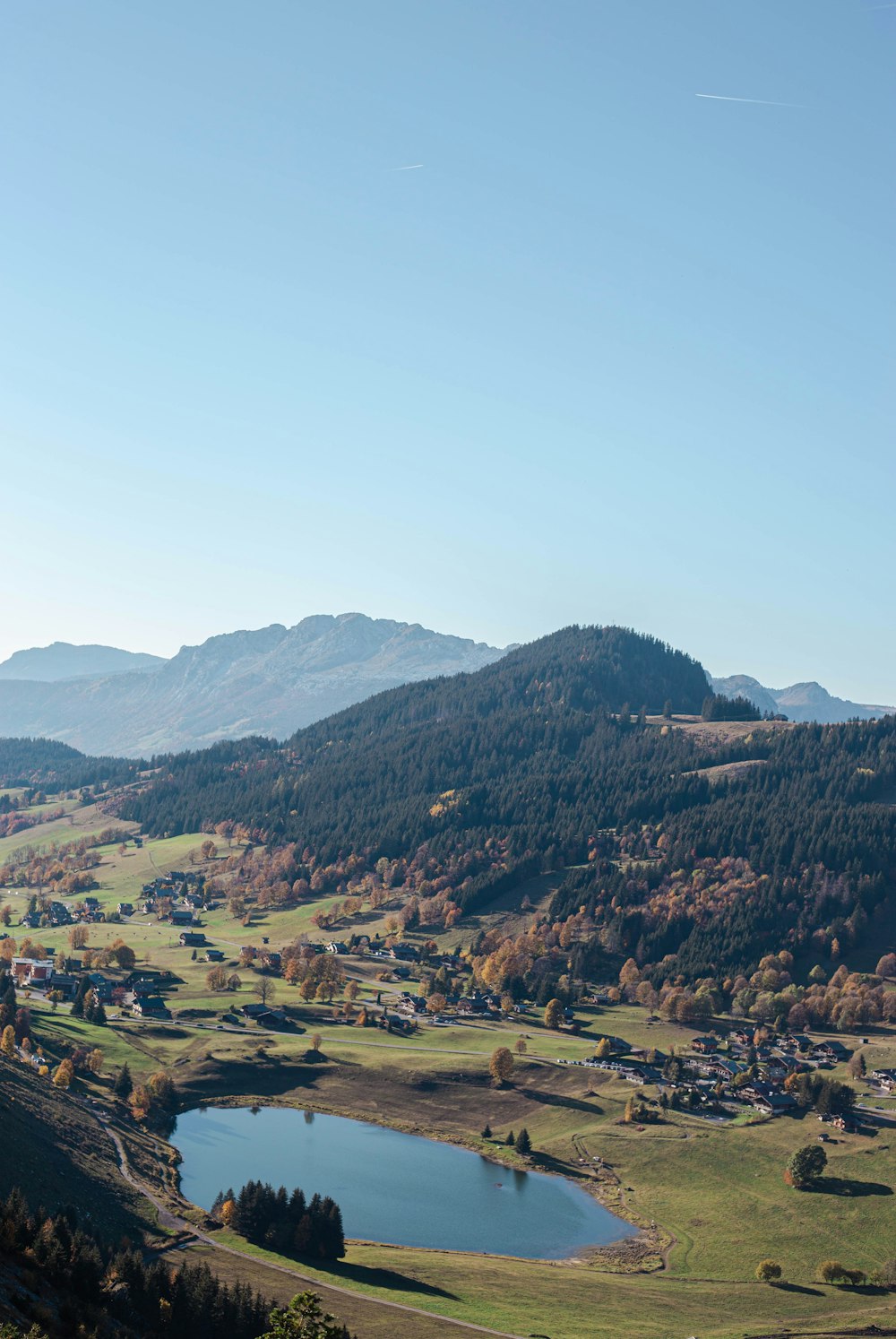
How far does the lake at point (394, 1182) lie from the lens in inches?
4601

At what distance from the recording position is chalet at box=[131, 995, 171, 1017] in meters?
190

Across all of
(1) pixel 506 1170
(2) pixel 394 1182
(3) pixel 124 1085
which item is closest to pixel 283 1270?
(2) pixel 394 1182

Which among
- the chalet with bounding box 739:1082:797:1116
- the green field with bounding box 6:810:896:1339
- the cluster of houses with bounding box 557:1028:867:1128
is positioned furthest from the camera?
the cluster of houses with bounding box 557:1028:867:1128

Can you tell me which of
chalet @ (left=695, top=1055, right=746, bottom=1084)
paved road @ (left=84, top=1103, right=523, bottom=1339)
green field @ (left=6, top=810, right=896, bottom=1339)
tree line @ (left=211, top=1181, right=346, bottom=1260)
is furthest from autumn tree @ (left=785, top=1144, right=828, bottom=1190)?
tree line @ (left=211, top=1181, right=346, bottom=1260)

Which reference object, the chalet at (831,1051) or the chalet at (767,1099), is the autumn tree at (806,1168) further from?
the chalet at (831,1051)

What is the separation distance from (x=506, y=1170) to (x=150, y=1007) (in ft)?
253

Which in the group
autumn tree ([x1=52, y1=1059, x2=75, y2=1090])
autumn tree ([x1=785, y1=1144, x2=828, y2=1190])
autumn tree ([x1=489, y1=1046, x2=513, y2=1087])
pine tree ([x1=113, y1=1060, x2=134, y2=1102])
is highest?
autumn tree ([x1=785, y1=1144, x2=828, y2=1190])

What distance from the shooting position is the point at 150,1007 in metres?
192

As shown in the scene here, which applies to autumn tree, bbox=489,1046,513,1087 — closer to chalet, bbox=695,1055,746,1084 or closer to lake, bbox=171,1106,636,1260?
lake, bbox=171,1106,636,1260

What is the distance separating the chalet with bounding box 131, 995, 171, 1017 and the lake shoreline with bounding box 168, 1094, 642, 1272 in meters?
35.0

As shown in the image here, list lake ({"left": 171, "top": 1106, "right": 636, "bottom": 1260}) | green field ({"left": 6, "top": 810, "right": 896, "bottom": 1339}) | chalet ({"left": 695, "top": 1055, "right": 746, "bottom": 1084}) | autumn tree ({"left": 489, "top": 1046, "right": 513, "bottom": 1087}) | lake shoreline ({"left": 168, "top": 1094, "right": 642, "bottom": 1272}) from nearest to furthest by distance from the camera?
1. green field ({"left": 6, "top": 810, "right": 896, "bottom": 1339})
2. lake shoreline ({"left": 168, "top": 1094, "right": 642, "bottom": 1272})
3. lake ({"left": 171, "top": 1106, "right": 636, "bottom": 1260})
4. autumn tree ({"left": 489, "top": 1046, "right": 513, "bottom": 1087})
5. chalet ({"left": 695, "top": 1055, "right": 746, "bottom": 1084})

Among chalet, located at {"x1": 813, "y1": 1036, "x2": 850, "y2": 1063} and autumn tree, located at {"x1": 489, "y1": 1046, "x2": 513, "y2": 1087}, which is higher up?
chalet, located at {"x1": 813, "y1": 1036, "x2": 850, "y2": 1063}

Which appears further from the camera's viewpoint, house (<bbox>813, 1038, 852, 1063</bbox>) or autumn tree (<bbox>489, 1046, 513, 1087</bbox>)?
house (<bbox>813, 1038, 852, 1063</bbox>)

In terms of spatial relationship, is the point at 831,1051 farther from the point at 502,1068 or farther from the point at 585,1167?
the point at 585,1167
